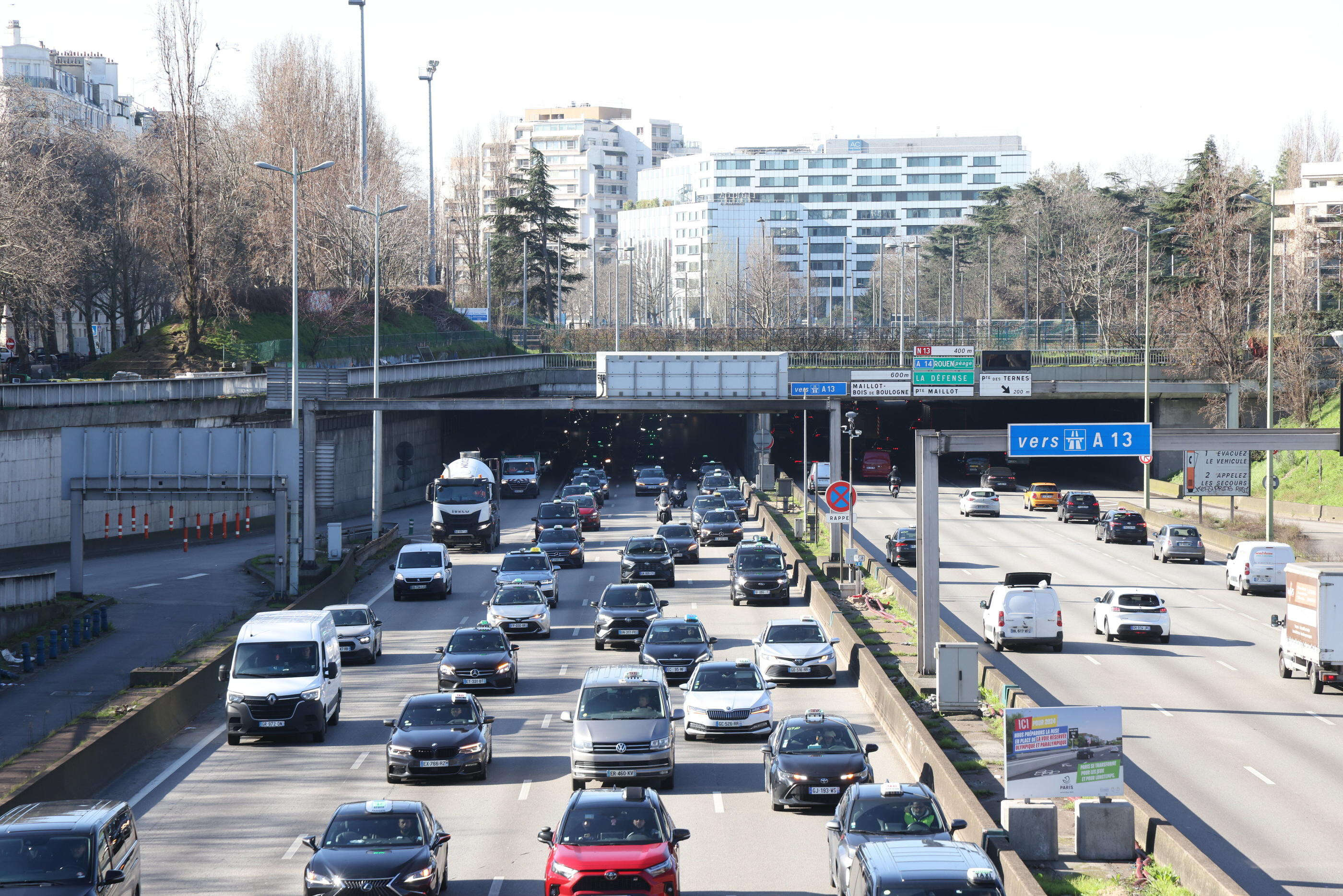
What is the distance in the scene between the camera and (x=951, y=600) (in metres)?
41.5

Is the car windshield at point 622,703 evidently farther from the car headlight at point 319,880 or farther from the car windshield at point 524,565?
the car windshield at point 524,565

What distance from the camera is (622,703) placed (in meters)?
21.5

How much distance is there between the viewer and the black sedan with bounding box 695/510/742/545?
2151 inches

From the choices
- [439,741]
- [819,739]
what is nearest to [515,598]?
[439,741]

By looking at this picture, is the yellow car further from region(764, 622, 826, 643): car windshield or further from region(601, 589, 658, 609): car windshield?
region(764, 622, 826, 643): car windshield

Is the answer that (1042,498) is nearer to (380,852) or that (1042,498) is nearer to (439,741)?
(439,741)

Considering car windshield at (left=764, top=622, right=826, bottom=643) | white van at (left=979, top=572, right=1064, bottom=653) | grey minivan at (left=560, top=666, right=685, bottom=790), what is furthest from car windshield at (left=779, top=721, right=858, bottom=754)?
white van at (left=979, top=572, right=1064, bottom=653)

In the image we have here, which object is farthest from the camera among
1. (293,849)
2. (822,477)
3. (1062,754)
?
(822,477)

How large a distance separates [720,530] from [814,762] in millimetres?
35407

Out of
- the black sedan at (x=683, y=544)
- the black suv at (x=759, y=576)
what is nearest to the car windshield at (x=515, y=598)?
the black suv at (x=759, y=576)

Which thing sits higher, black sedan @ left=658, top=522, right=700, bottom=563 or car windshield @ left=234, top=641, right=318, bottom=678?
car windshield @ left=234, top=641, right=318, bottom=678

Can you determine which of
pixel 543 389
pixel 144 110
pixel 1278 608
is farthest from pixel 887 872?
pixel 144 110

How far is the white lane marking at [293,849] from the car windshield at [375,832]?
103 inches

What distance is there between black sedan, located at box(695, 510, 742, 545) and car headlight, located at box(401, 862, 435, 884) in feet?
130
